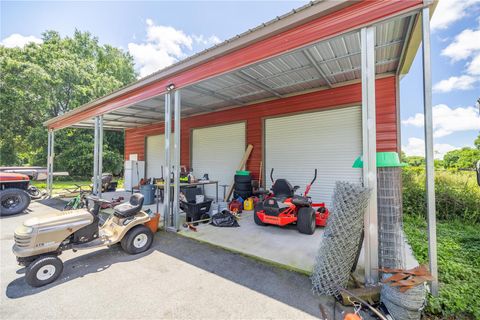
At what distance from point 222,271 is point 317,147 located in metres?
4.20

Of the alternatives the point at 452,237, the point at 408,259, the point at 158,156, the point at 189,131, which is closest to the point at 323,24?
the point at 408,259

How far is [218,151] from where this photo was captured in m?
7.58

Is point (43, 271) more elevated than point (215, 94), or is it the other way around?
point (215, 94)

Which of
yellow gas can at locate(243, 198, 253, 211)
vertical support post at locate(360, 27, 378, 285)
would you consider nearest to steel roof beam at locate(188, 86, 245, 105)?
yellow gas can at locate(243, 198, 253, 211)

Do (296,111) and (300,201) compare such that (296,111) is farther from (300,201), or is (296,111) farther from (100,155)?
(100,155)

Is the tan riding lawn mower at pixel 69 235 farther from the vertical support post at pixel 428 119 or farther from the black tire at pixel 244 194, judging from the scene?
the vertical support post at pixel 428 119

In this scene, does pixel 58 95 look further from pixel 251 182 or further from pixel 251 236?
pixel 251 236

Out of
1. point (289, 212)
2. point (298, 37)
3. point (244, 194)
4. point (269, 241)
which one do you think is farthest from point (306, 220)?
point (298, 37)

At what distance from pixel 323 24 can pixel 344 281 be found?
113 inches

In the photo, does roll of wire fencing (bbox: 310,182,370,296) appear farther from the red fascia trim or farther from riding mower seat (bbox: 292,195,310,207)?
the red fascia trim

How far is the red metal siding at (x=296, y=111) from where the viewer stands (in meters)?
4.57

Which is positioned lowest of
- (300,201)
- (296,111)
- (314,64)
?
(300,201)

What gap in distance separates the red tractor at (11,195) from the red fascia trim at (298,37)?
4.57m

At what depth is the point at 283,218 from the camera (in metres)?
3.76
